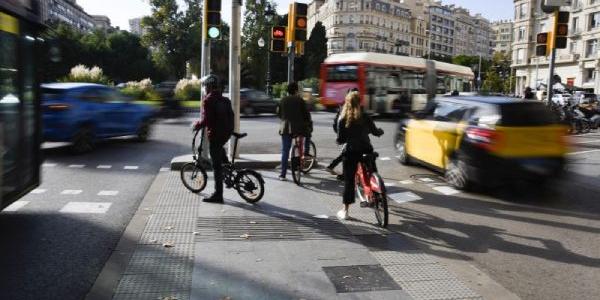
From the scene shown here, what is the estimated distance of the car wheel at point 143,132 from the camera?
15.0 meters

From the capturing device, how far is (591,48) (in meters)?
67.8

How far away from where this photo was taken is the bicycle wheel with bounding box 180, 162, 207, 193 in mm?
8578

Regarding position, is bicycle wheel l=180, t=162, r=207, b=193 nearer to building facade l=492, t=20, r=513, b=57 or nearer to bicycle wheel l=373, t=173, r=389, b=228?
bicycle wheel l=373, t=173, r=389, b=228

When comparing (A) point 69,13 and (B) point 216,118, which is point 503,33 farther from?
(B) point 216,118

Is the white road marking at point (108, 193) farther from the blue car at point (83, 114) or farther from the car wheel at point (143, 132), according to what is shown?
the car wheel at point (143, 132)

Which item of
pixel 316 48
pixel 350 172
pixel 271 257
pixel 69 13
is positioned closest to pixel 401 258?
pixel 271 257

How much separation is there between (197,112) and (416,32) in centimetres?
13019

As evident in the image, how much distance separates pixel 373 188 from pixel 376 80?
18.1 metres

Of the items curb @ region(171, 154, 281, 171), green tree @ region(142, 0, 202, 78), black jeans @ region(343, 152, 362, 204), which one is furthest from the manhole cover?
green tree @ region(142, 0, 202, 78)

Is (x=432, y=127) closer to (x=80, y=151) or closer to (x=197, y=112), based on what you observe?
(x=80, y=151)

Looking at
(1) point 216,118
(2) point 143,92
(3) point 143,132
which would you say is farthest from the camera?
(2) point 143,92

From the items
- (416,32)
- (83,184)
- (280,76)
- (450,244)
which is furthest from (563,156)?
(416,32)

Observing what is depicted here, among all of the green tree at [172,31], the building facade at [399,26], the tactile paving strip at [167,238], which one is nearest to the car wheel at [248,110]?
the tactile paving strip at [167,238]

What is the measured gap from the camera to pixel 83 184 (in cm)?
917
